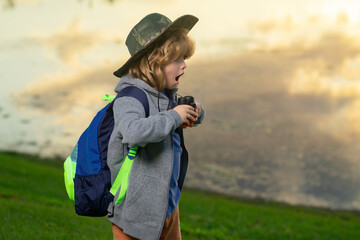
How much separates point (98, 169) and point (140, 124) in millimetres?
620

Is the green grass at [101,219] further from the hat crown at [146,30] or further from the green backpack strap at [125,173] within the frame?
the hat crown at [146,30]

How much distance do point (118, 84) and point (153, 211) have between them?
1034 mm

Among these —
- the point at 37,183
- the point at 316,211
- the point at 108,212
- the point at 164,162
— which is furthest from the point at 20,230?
the point at 316,211

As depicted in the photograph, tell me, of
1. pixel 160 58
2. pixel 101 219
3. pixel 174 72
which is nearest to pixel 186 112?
pixel 174 72

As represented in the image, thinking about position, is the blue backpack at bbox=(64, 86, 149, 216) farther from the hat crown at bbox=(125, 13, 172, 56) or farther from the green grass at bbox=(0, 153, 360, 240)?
the green grass at bbox=(0, 153, 360, 240)

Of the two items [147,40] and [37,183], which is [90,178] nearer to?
[147,40]

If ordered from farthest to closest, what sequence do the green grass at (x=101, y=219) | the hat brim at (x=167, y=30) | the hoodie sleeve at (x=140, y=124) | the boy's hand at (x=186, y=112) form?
the green grass at (x=101, y=219)
the hat brim at (x=167, y=30)
the boy's hand at (x=186, y=112)
the hoodie sleeve at (x=140, y=124)

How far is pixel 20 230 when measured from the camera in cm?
667

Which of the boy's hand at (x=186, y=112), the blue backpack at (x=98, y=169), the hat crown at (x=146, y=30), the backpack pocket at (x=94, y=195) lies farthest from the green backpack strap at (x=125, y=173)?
the hat crown at (x=146, y=30)

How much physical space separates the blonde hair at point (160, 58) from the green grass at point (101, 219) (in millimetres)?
4029

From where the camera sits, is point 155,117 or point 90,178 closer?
point 155,117

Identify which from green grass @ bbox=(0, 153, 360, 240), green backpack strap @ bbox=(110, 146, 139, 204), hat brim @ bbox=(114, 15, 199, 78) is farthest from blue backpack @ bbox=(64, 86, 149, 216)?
green grass @ bbox=(0, 153, 360, 240)

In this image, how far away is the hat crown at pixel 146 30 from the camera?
3.42 metres

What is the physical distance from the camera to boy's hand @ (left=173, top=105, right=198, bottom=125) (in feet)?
10.5
